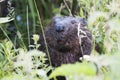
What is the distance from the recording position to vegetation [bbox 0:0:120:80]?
146 cm

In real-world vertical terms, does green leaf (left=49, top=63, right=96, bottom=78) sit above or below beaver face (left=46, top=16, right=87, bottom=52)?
above

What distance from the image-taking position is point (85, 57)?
1.89m

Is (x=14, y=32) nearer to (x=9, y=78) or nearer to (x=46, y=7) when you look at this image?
(x=46, y=7)

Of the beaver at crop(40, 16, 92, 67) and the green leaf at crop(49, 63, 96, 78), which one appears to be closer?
the green leaf at crop(49, 63, 96, 78)

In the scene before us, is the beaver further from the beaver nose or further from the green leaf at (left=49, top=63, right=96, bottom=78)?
the green leaf at (left=49, top=63, right=96, bottom=78)

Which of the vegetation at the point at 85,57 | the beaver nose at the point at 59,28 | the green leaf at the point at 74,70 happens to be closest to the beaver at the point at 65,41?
the beaver nose at the point at 59,28

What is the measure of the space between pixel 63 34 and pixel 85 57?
110 cm

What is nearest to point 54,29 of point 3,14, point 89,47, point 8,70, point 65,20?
point 65,20

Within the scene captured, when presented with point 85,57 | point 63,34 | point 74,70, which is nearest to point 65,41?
point 63,34

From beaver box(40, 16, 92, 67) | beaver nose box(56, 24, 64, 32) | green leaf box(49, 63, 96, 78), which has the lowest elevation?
beaver box(40, 16, 92, 67)

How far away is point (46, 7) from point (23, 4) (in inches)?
12.8

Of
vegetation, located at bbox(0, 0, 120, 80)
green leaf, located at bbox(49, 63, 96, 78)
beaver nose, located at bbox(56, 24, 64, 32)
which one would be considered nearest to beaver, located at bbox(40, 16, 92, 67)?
beaver nose, located at bbox(56, 24, 64, 32)

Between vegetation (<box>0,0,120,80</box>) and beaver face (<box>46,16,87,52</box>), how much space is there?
0.46 feet

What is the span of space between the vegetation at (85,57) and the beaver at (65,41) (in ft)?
0.41
